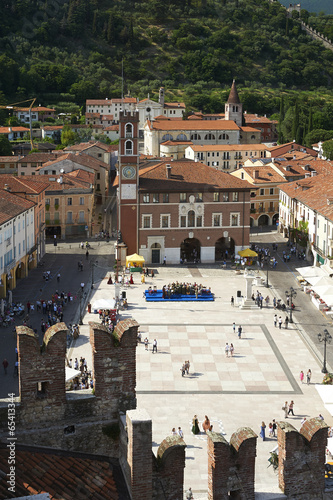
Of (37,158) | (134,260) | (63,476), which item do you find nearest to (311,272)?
(134,260)

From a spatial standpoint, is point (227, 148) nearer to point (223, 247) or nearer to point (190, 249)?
point (223, 247)

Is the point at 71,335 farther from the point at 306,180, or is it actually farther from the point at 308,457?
the point at 306,180

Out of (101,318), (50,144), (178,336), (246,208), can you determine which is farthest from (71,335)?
(50,144)

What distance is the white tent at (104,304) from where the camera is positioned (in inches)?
2071

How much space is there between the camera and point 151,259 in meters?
72.9

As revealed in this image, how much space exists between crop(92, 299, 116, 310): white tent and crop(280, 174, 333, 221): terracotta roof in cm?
2355

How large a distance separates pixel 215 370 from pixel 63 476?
3240 centimetres

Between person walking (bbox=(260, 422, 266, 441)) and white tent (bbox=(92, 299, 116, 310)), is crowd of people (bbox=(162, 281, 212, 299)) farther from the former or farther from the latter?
person walking (bbox=(260, 422, 266, 441))

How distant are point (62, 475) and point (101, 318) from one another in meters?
40.3

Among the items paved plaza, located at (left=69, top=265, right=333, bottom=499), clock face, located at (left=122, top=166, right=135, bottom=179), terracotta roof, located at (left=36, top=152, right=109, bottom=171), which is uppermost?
terracotta roof, located at (left=36, top=152, right=109, bottom=171)

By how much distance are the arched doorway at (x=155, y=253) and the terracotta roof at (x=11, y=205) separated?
41.6 feet

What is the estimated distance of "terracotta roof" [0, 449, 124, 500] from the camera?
1116cm

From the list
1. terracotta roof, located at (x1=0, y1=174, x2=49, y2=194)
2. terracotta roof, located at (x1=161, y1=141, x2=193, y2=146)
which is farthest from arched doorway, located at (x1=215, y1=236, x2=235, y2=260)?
terracotta roof, located at (x1=161, y1=141, x2=193, y2=146)

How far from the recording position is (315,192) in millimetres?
78375
